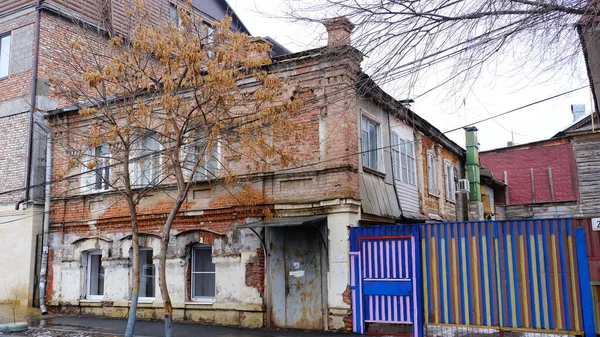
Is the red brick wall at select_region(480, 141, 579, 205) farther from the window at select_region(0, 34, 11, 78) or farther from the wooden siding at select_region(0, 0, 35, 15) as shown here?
the window at select_region(0, 34, 11, 78)

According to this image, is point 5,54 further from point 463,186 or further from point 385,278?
point 463,186

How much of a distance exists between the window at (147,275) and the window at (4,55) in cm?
823

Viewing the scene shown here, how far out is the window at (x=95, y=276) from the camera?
16200mm

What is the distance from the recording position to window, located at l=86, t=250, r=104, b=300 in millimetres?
16200

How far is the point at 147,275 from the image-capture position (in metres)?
15.3

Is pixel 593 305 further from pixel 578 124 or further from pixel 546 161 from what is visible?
pixel 578 124

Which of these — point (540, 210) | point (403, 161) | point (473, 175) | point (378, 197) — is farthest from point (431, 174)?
point (540, 210)

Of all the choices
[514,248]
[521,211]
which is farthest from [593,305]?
[521,211]

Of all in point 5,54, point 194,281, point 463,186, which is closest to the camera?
point 194,281

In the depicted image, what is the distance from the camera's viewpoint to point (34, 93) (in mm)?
17250

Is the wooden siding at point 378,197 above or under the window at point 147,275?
above

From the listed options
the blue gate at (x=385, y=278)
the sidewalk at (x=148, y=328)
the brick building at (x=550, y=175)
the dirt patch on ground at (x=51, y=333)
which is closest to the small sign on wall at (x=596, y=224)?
the blue gate at (x=385, y=278)

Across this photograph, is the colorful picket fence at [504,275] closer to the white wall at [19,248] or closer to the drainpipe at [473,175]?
the white wall at [19,248]

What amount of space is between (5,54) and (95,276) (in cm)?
832
